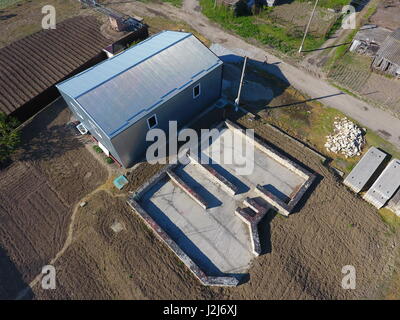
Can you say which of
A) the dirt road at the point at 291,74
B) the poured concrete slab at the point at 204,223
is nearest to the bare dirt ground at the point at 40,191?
the poured concrete slab at the point at 204,223

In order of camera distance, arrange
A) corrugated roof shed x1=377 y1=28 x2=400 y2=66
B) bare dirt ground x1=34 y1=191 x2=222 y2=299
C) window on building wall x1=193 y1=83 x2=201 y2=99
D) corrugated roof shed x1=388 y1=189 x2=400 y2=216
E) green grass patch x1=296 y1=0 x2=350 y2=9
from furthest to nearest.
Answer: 1. green grass patch x1=296 y1=0 x2=350 y2=9
2. corrugated roof shed x1=377 y1=28 x2=400 y2=66
3. window on building wall x1=193 y1=83 x2=201 y2=99
4. corrugated roof shed x1=388 y1=189 x2=400 y2=216
5. bare dirt ground x1=34 y1=191 x2=222 y2=299

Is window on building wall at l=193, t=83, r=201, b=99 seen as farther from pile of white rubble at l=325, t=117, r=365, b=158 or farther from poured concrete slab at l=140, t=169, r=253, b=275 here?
pile of white rubble at l=325, t=117, r=365, b=158

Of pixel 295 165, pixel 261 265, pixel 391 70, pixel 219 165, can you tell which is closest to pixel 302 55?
pixel 391 70

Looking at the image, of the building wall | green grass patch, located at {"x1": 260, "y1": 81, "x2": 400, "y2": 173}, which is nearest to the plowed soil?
the building wall

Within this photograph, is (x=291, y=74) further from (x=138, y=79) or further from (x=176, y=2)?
(x=176, y=2)

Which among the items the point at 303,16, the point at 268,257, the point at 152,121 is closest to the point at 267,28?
the point at 303,16

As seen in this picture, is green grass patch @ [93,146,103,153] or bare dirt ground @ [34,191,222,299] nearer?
bare dirt ground @ [34,191,222,299]
